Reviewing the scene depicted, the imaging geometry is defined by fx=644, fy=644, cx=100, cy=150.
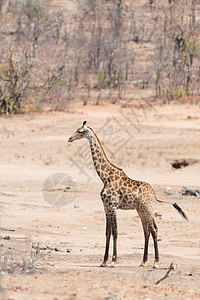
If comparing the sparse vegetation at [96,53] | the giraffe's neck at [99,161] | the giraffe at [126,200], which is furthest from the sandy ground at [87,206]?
the sparse vegetation at [96,53]

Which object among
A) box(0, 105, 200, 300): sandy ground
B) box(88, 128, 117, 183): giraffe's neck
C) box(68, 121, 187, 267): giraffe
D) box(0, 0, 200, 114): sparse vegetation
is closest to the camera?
box(0, 105, 200, 300): sandy ground

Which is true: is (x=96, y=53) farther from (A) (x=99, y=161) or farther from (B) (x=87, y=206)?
(A) (x=99, y=161)

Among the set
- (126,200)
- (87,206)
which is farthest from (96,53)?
(126,200)

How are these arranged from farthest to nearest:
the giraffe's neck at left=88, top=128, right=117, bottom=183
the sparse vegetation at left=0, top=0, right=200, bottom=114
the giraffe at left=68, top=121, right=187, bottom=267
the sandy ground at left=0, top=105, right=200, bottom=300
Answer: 1. the sparse vegetation at left=0, top=0, right=200, bottom=114
2. the giraffe's neck at left=88, top=128, right=117, bottom=183
3. the giraffe at left=68, top=121, right=187, bottom=267
4. the sandy ground at left=0, top=105, right=200, bottom=300

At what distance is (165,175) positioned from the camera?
739 inches

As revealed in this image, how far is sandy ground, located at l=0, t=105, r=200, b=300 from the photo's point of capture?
6656 mm

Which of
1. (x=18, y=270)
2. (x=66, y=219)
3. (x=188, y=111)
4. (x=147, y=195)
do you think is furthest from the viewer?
(x=188, y=111)

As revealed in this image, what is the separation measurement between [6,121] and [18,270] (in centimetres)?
1748

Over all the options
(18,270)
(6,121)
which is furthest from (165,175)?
(18,270)

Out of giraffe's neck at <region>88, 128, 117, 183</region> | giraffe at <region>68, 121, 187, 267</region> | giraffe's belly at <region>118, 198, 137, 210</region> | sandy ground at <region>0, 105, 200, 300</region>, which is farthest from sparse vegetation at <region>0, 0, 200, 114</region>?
giraffe's belly at <region>118, 198, 137, 210</region>

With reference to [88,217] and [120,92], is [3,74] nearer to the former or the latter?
[120,92]

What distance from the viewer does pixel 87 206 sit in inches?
582

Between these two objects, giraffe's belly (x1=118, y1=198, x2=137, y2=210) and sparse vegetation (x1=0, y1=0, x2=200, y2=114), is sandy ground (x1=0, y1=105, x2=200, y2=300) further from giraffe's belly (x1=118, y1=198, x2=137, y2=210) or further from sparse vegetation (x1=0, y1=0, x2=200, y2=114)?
sparse vegetation (x1=0, y1=0, x2=200, y2=114)

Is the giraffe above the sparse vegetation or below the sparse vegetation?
above
